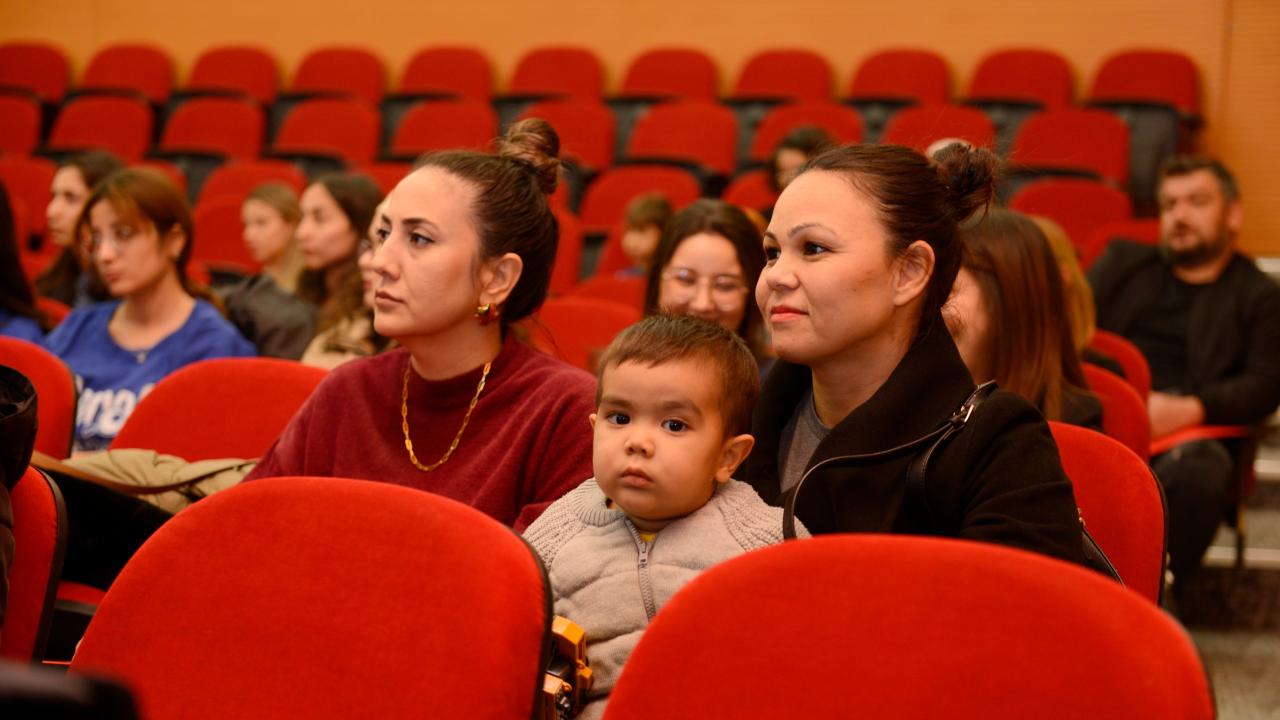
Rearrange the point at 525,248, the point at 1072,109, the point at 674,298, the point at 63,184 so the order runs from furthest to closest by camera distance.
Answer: the point at 1072,109 → the point at 63,184 → the point at 674,298 → the point at 525,248

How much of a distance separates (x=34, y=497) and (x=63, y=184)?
3131mm

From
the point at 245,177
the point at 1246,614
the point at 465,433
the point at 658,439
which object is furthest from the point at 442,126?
the point at 658,439

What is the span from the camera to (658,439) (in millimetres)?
1410

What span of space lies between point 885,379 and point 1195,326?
7.57 feet

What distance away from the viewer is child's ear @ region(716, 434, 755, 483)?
1.48 m

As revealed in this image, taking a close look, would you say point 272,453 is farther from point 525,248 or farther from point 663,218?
point 663,218

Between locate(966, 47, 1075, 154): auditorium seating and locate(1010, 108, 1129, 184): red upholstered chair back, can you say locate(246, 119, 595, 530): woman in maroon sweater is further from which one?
locate(966, 47, 1075, 154): auditorium seating

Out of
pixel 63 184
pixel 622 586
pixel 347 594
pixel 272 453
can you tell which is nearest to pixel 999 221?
pixel 622 586

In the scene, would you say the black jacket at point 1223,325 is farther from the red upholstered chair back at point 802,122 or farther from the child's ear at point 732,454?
the child's ear at point 732,454

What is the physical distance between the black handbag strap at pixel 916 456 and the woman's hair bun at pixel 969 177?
0.31 metres

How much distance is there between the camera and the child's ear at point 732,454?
1.48 metres

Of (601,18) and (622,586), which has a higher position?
(601,18)

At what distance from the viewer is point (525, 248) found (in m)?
1.84

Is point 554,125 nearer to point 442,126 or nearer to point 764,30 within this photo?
point 442,126
